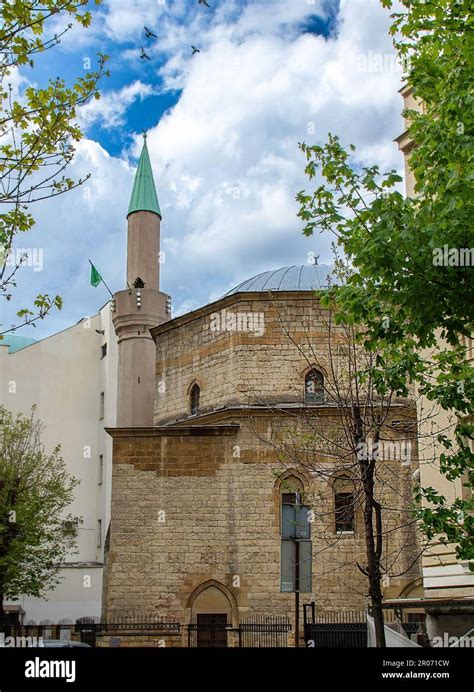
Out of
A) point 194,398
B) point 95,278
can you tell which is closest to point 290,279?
point 194,398

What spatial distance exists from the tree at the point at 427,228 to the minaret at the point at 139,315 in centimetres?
1928

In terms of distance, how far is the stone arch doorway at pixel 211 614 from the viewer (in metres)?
20.5

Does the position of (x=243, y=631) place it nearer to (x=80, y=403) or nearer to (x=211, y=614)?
(x=211, y=614)

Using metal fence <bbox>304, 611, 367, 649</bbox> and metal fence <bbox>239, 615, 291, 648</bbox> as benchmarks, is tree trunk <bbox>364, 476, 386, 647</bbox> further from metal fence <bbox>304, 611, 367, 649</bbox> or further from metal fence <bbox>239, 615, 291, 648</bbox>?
metal fence <bbox>239, 615, 291, 648</bbox>

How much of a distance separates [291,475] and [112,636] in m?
5.98

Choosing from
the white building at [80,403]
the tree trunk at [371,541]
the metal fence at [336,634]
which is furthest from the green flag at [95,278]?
the tree trunk at [371,541]

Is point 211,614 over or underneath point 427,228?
underneath

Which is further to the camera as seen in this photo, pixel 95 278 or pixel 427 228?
pixel 95 278

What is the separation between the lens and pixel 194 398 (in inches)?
977

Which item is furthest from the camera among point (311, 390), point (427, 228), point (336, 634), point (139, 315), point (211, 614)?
point (139, 315)

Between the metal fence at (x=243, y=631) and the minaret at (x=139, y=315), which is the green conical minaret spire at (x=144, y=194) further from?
the metal fence at (x=243, y=631)

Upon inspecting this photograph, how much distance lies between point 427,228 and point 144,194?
23944 millimetres

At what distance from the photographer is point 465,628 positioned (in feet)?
44.4
